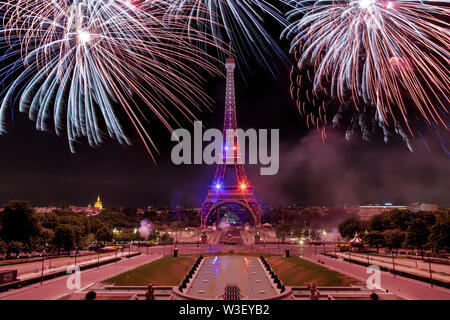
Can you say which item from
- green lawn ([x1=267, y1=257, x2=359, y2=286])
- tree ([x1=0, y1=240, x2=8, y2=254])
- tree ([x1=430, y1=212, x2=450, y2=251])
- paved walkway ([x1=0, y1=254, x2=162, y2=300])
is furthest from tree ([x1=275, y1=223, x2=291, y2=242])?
tree ([x1=0, y1=240, x2=8, y2=254])

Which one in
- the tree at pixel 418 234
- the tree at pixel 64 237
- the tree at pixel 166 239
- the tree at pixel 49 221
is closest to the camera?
the tree at pixel 418 234

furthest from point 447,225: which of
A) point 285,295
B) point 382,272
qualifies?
point 285,295

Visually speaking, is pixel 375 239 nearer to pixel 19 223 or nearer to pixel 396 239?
pixel 396 239

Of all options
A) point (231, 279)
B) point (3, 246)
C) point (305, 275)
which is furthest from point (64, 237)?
point (305, 275)

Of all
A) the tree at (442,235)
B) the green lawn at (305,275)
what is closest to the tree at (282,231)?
the green lawn at (305,275)

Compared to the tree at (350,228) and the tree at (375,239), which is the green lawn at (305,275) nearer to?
the tree at (375,239)
